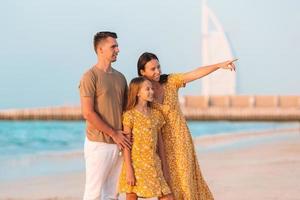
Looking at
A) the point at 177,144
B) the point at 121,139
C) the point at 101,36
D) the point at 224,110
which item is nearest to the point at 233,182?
the point at 177,144

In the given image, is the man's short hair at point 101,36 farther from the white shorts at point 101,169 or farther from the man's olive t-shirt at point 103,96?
the white shorts at point 101,169

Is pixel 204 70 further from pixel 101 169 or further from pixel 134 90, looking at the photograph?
pixel 101 169

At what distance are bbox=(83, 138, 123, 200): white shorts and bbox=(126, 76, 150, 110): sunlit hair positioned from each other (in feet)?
0.88

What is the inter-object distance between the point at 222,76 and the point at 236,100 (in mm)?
23135

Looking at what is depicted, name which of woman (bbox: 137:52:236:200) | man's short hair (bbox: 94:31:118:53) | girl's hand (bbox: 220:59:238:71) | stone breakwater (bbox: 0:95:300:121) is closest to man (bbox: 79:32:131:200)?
man's short hair (bbox: 94:31:118:53)

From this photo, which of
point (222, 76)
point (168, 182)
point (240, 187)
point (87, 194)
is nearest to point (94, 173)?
point (87, 194)

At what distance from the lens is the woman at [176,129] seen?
510cm

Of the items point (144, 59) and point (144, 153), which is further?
point (144, 59)

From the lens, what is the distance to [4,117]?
5138 centimetres

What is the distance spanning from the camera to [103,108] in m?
4.84

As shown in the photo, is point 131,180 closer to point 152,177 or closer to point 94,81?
point 152,177

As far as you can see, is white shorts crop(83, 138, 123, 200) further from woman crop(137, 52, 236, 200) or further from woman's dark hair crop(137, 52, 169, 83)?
woman's dark hair crop(137, 52, 169, 83)

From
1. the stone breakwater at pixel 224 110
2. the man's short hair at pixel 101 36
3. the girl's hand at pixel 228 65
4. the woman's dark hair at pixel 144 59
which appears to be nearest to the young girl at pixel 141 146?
the woman's dark hair at pixel 144 59

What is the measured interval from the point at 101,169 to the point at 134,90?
0.52 meters
